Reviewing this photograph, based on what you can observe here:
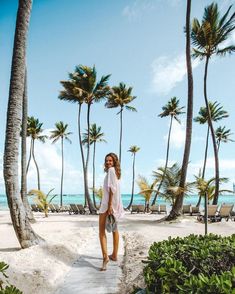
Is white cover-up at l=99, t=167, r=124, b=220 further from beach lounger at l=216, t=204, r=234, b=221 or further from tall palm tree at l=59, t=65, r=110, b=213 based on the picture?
tall palm tree at l=59, t=65, r=110, b=213

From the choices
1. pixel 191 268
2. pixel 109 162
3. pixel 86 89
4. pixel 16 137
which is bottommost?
pixel 191 268

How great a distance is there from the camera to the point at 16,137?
6562 mm

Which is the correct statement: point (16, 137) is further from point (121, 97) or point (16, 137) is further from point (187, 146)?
point (121, 97)

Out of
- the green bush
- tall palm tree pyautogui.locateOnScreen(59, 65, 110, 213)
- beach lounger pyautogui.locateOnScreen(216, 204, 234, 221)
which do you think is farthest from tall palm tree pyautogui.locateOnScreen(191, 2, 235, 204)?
the green bush

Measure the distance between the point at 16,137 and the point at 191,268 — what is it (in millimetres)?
4764

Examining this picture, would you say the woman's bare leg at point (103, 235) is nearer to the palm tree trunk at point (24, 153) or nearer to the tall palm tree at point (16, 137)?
the tall palm tree at point (16, 137)

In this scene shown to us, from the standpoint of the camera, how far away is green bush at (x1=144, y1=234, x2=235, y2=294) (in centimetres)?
189

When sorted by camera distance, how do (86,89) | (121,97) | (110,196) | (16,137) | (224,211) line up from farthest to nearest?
(121,97), (86,89), (224,211), (16,137), (110,196)

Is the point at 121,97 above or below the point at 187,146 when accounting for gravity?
above

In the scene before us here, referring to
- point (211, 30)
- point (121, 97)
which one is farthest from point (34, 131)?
point (211, 30)

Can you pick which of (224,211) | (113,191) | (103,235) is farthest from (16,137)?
(224,211)

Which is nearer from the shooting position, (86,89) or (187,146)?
(187,146)

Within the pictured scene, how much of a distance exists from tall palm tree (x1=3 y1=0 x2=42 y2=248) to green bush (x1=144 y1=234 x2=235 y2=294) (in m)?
3.97

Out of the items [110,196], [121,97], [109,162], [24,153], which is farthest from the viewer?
[121,97]
